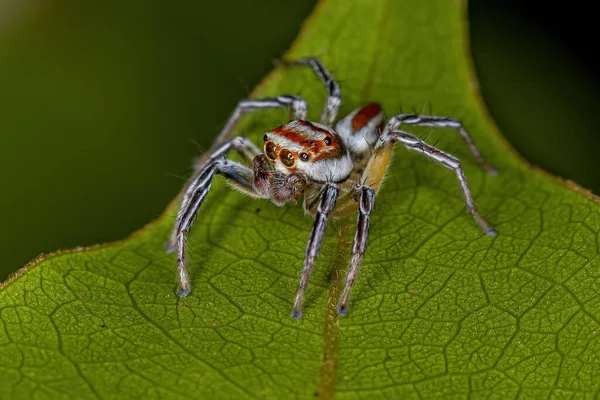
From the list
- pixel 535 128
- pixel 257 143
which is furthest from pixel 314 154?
pixel 535 128

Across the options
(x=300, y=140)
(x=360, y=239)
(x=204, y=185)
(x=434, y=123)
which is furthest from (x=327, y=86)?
(x=360, y=239)

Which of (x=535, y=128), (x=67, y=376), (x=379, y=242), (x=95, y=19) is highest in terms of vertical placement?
(x=95, y=19)

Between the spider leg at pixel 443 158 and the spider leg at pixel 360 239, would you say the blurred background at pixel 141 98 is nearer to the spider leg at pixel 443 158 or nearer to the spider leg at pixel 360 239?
the spider leg at pixel 443 158

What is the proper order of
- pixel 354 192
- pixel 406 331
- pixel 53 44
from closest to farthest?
pixel 406 331
pixel 354 192
pixel 53 44

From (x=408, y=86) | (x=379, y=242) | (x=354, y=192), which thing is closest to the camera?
(x=379, y=242)

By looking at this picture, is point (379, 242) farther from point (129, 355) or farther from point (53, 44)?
point (53, 44)

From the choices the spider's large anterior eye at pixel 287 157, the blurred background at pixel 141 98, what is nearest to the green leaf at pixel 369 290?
the spider's large anterior eye at pixel 287 157

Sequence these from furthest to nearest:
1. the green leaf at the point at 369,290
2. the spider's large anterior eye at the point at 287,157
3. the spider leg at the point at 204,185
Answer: the spider's large anterior eye at the point at 287,157 → the spider leg at the point at 204,185 → the green leaf at the point at 369,290
